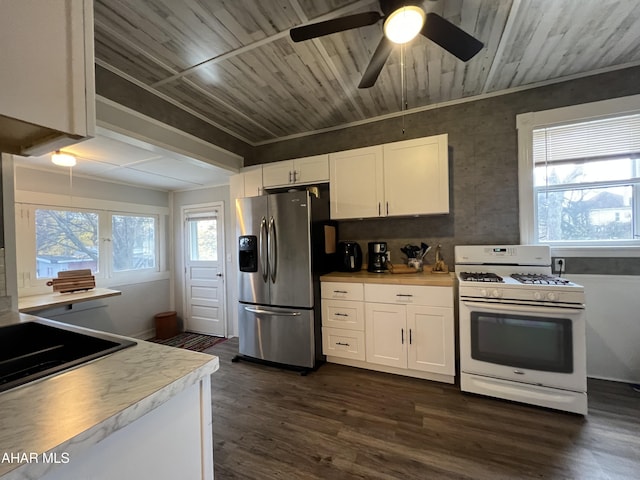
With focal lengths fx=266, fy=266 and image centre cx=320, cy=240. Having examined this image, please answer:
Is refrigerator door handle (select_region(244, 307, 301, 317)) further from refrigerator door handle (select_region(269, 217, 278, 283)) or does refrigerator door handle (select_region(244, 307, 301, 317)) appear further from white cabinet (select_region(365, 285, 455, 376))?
white cabinet (select_region(365, 285, 455, 376))

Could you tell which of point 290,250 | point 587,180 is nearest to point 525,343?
point 587,180

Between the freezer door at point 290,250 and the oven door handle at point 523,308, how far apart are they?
4.71 feet

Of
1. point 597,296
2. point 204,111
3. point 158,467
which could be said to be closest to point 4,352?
point 158,467

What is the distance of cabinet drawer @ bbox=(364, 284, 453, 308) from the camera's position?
7.59 ft

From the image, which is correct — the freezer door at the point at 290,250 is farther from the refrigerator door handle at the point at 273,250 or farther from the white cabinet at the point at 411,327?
the white cabinet at the point at 411,327

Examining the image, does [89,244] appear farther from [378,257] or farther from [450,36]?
[450,36]

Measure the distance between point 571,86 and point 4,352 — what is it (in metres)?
4.25

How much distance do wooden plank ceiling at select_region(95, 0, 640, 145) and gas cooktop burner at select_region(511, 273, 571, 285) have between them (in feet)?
5.80


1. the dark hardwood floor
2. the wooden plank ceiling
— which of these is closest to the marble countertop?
the dark hardwood floor

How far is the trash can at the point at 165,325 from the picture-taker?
13.0ft

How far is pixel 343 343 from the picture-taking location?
8.87ft

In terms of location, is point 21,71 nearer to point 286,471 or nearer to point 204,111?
point 286,471

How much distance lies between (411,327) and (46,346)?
2.40 m

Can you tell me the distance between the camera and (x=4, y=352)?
114cm
